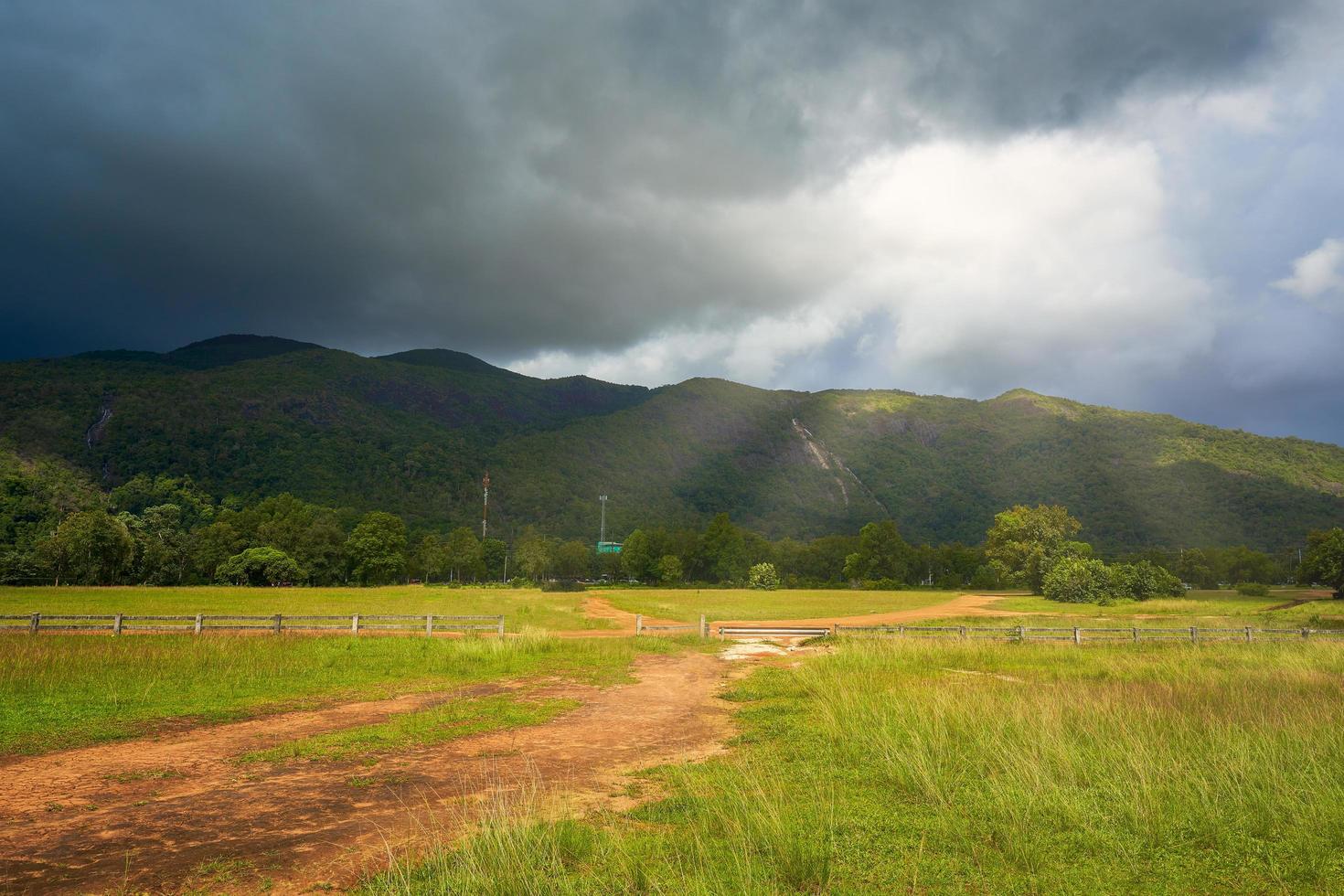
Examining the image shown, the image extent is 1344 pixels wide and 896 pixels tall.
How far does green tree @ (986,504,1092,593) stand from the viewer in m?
81.1

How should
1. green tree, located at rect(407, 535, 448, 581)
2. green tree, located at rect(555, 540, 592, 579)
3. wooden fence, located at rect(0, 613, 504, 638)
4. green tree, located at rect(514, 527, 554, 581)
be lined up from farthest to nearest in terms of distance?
green tree, located at rect(555, 540, 592, 579), green tree, located at rect(514, 527, 554, 581), green tree, located at rect(407, 535, 448, 581), wooden fence, located at rect(0, 613, 504, 638)

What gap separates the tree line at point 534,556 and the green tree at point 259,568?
7.4 inches

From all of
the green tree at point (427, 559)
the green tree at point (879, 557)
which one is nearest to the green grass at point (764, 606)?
the green tree at point (879, 557)

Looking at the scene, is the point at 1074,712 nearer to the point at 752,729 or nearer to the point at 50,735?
the point at 752,729

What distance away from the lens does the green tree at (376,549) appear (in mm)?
105938

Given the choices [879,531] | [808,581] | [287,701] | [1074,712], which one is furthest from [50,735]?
[879,531]

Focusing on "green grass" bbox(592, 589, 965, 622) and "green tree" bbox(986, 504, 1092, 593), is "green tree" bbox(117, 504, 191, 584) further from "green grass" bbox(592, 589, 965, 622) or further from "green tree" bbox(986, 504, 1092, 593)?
"green tree" bbox(986, 504, 1092, 593)

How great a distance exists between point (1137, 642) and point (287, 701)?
109 ft

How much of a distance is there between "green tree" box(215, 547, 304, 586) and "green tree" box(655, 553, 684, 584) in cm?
5865

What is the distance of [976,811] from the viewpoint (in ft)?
27.0

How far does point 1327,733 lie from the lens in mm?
10242

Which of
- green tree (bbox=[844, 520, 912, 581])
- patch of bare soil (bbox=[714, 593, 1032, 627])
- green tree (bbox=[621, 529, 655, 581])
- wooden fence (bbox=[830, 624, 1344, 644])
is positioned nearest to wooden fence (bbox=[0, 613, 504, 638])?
patch of bare soil (bbox=[714, 593, 1032, 627])

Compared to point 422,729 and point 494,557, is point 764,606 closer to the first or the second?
point 422,729

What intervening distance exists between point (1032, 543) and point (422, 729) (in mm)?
86379
